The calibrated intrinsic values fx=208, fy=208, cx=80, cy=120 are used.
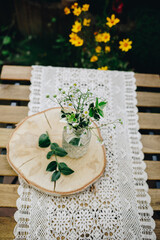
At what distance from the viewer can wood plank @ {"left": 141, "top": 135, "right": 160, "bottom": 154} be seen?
1.35m

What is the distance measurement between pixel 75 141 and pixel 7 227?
1.94 feet

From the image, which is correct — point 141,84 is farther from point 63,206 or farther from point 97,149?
point 63,206

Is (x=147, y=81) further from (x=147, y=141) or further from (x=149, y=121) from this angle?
(x=147, y=141)

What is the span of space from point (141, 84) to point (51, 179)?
Answer: 3.25 ft

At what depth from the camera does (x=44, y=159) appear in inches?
47.0

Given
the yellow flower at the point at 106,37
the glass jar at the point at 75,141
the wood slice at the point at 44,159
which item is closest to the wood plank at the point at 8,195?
the wood slice at the point at 44,159

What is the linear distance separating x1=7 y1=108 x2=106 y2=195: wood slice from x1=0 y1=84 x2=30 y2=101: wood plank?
0.22m

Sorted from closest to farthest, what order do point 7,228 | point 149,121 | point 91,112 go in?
point 91,112 → point 7,228 → point 149,121

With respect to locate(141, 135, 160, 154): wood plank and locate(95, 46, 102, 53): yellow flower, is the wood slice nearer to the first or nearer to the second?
locate(141, 135, 160, 154): wood plank

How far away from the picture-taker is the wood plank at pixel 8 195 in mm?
1149

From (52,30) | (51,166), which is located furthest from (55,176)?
(52,30)

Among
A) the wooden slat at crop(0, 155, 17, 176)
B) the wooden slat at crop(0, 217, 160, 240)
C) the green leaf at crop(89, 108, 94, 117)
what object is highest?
the green leaf at crop(89, 108, 94, 117)

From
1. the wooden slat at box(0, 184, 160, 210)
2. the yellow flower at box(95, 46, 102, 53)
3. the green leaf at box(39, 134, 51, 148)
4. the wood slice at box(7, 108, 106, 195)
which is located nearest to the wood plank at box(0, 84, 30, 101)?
the wood slice at box(7, 108, 106, 195)

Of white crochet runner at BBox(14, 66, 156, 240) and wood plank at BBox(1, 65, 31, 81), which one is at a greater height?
wood plank at BBox(1, 65, 31, 81)
